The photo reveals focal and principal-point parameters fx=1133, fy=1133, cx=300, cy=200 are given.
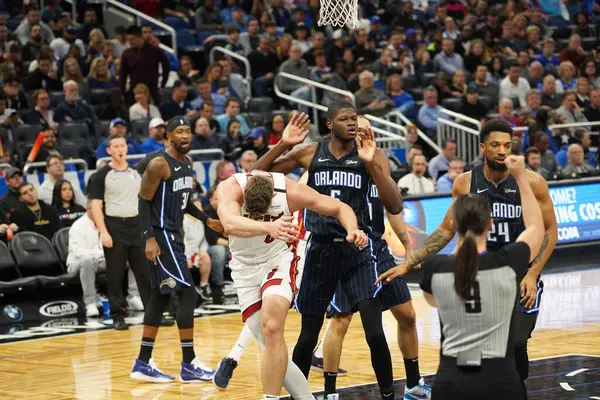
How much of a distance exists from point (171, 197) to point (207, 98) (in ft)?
28.0

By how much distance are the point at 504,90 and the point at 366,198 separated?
13.8 metres

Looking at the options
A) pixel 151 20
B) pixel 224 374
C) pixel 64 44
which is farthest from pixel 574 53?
pixel 224 374

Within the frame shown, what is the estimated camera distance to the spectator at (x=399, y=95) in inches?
803

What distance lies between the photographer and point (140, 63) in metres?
18.4

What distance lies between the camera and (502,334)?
5473 millimetres

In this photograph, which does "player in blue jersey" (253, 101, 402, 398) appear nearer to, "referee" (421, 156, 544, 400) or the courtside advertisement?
"referee" (421, 156, 544, 400)

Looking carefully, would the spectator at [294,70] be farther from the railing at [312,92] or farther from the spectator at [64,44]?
the spectator at [64,44]

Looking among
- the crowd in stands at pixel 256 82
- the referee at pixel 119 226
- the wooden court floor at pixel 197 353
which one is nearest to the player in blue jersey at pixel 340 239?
the wooden court floor at pixel 197 353

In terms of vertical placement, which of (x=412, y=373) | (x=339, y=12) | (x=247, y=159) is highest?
(x=339, y=12)

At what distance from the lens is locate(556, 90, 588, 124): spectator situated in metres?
20.8

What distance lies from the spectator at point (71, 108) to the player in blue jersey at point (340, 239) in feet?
30.1

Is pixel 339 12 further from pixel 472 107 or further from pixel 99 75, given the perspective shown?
pixel 472 107

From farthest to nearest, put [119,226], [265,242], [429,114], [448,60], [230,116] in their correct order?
1. [448,60]
2. [429,114]
3. [230,116]
4. [119,226]
5. [265,242]

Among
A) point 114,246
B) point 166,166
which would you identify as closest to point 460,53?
point 114,246
